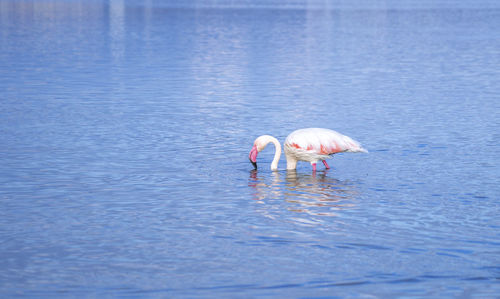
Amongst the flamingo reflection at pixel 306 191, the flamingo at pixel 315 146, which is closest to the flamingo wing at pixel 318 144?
the flamingo at pixel 315 146

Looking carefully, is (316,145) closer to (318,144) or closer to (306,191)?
(318,144)

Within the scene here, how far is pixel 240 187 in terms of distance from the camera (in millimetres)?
10984

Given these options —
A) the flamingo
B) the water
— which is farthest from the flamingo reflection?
the flamingo

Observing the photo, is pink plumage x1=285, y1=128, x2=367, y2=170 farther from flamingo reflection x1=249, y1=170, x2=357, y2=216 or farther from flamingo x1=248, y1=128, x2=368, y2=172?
flamingo reflection x1=249, y1=170, x2=357, y2=216

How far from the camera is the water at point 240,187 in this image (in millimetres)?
7719

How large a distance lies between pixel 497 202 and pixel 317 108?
308 inches

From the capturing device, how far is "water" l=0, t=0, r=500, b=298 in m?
7.72

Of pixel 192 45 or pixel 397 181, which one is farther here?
pixel 192 45

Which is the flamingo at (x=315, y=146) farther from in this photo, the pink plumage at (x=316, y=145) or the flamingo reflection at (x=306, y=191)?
the flamingo reflection at (x=306, y=191)

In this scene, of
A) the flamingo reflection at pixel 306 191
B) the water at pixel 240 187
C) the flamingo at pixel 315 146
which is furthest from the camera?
the flamingo at pixel 315 146

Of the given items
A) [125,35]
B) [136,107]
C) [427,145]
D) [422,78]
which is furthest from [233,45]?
[427,145]

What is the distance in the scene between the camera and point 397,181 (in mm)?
11219

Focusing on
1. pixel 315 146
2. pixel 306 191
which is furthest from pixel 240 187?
pixel 315 146

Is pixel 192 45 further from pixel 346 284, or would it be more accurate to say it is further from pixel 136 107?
pixel 346 284
